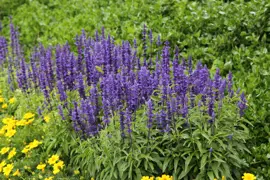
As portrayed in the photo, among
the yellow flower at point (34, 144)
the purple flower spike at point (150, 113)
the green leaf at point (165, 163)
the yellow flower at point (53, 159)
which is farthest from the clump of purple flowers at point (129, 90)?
the yellow flower at point (34, 144)

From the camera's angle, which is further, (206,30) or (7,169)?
(206,30)

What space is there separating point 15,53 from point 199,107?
5.22m

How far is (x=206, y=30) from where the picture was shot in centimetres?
732

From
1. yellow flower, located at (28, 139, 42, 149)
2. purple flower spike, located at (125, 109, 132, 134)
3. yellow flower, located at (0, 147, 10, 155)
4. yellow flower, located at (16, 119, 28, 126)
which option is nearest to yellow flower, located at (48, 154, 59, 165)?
yellow flower, located at (28, 139, 42, 149)

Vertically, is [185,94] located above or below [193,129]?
above

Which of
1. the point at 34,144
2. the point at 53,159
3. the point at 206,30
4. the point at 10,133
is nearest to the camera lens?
A: the point at 53,159

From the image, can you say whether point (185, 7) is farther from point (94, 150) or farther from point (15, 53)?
point (94, 150)

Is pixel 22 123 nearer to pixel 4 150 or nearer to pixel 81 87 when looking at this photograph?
pixel 4 150

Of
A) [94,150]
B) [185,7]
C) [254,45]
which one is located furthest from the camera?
[185,7]

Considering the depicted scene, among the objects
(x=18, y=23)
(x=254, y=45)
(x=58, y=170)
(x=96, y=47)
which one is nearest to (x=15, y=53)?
(x=18, y=23)

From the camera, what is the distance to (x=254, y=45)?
6.51m

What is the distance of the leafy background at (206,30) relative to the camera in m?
5.31

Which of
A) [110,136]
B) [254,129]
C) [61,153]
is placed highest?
[110,136]

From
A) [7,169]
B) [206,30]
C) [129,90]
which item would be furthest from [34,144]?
[206,30]
